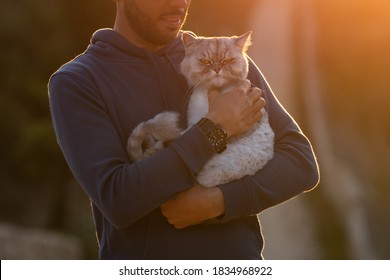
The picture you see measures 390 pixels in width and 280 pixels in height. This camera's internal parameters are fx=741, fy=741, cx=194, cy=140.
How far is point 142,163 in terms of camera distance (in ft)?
6.26

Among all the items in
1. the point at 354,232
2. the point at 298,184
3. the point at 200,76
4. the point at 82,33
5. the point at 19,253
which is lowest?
the point at 19,253

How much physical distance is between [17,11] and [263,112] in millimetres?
6254

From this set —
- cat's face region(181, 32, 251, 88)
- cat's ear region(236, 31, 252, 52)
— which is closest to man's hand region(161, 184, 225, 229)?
cat's face region(181, 32, 251, 88)

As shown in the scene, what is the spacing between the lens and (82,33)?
845 cm

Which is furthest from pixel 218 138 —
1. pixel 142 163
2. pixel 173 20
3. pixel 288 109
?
pixel 288 109

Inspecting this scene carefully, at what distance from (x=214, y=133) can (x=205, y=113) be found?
22 centimetres

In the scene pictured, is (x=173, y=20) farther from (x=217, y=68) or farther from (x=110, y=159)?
(x=110, y=159)

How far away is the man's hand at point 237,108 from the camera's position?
2.11m

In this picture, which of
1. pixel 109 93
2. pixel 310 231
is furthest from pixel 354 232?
pixel 109 93

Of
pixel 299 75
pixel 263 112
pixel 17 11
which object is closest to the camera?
pixel 263 112

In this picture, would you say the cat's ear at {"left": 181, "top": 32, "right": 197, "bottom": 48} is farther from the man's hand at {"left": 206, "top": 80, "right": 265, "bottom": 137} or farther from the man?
the man's hand at {"left": 206, "top": 80, "right": 265, "bottom": 137}

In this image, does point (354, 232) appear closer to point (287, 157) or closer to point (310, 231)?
point (310, 231)

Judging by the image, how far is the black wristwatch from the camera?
2.01 meters

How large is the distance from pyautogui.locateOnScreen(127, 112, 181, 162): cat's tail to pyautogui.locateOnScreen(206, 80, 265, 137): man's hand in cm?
11
